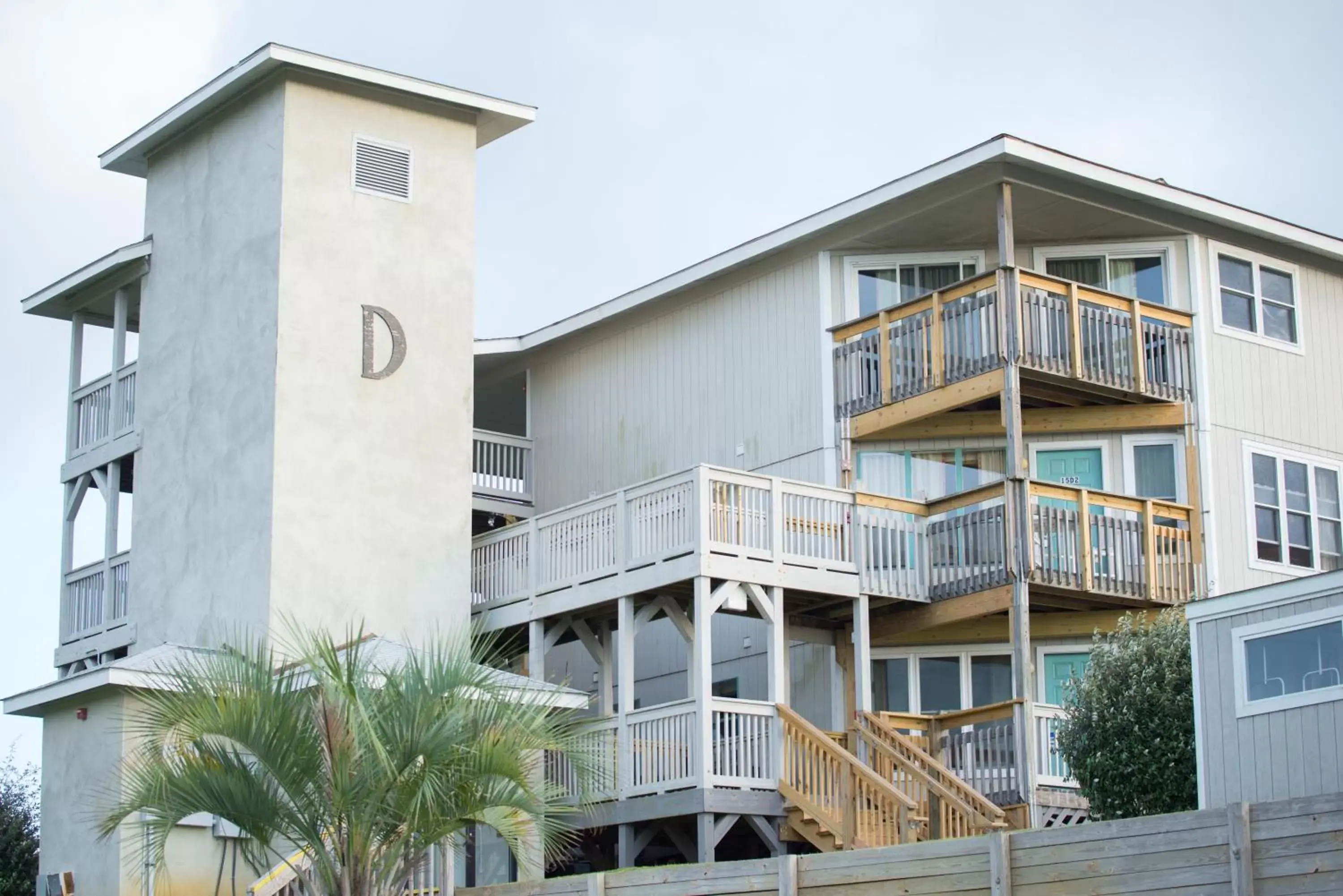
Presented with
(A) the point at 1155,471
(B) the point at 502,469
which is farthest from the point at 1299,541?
(B) the point at 502,469

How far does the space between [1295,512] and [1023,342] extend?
5.43 meters

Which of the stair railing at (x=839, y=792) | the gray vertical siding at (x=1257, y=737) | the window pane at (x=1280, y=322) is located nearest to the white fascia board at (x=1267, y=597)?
the gray vertical siding at (x=1257, y=737)

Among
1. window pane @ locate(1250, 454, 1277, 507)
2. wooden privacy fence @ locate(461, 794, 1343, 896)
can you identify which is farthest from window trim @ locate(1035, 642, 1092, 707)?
wooden privacy fence @ locate(461, 794, 1343, 896)

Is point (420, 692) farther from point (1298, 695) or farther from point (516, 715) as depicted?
point (1298, 695)

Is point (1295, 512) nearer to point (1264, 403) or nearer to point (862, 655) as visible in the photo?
point (1264, 403)

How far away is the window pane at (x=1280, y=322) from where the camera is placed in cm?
2912

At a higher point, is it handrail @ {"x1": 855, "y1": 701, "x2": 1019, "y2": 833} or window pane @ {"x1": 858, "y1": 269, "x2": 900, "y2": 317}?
window pane @ {"x1": 858, "y1": 269, "x2": 900, "y2": 317}

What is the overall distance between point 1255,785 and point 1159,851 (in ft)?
16.2

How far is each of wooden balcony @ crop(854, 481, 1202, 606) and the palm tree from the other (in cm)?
947

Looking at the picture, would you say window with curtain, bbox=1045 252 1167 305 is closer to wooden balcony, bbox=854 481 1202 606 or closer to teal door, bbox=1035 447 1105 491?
teal door, bbox=1035 447 1105 491

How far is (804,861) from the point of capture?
54.9ft

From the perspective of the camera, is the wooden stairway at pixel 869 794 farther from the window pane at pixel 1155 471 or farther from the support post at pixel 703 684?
the window pane at pixel 1155 471

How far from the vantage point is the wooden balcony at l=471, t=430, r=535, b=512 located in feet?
110

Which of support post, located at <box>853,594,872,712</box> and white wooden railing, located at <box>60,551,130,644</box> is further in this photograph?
white wooden railing, located at <box>60,551,130,644</box>
